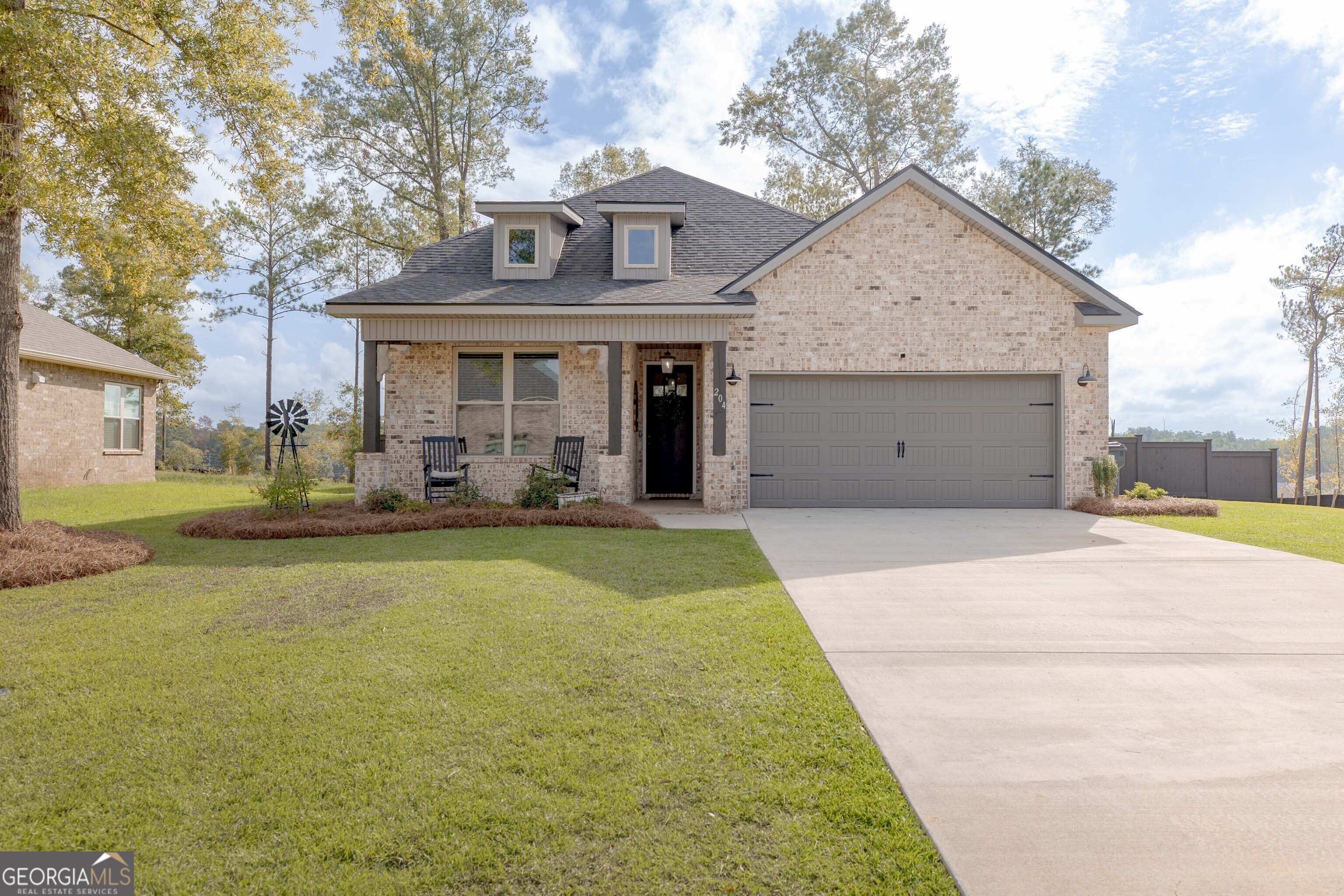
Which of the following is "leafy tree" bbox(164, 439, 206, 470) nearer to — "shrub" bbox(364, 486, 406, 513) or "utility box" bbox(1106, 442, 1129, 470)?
"shrub" bbox(364, 486, 406, 513)

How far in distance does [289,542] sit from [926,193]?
11.2 meters

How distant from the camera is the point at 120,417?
18.4 metres

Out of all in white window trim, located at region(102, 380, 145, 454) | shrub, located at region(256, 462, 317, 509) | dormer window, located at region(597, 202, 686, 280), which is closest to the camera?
shrub, located at region(256, 462, 317, 509)

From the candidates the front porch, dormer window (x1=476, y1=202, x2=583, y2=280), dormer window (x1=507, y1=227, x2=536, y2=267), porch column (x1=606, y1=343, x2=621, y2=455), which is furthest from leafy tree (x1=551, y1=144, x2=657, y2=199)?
porch column (x1=606, y1=343, x2=621, y2=455)

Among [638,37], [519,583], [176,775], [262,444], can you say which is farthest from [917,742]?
[262,444]

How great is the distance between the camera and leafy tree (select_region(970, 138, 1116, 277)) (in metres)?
22.7

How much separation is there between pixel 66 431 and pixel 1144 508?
22336 mm

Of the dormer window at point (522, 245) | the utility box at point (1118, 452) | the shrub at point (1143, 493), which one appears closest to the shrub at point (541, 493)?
the dormer window at point (522, 245)

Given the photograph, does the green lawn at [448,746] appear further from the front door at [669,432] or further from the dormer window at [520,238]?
the dormer window at [520,238]

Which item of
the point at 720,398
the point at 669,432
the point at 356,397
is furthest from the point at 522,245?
the point at 356,397

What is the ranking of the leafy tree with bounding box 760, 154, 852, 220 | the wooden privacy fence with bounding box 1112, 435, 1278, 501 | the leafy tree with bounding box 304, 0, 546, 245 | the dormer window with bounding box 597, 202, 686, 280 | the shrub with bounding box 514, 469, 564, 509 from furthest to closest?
the leafy tree with bounding box 760, 154, 852, 220, the leafy tree with bounding box 304, 0, 546, 245, the wooden privacy fence with bounding box 1112, 435, 1278, 501, the dormer window with bounding box 597, 202, 686, 280, the shrub with bounding box 514, 469, 564, 509

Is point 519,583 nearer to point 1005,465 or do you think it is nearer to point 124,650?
point 124,650

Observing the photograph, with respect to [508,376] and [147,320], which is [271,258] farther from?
[508,376]

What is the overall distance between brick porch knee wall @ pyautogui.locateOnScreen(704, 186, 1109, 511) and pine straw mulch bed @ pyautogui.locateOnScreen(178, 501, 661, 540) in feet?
11.0
